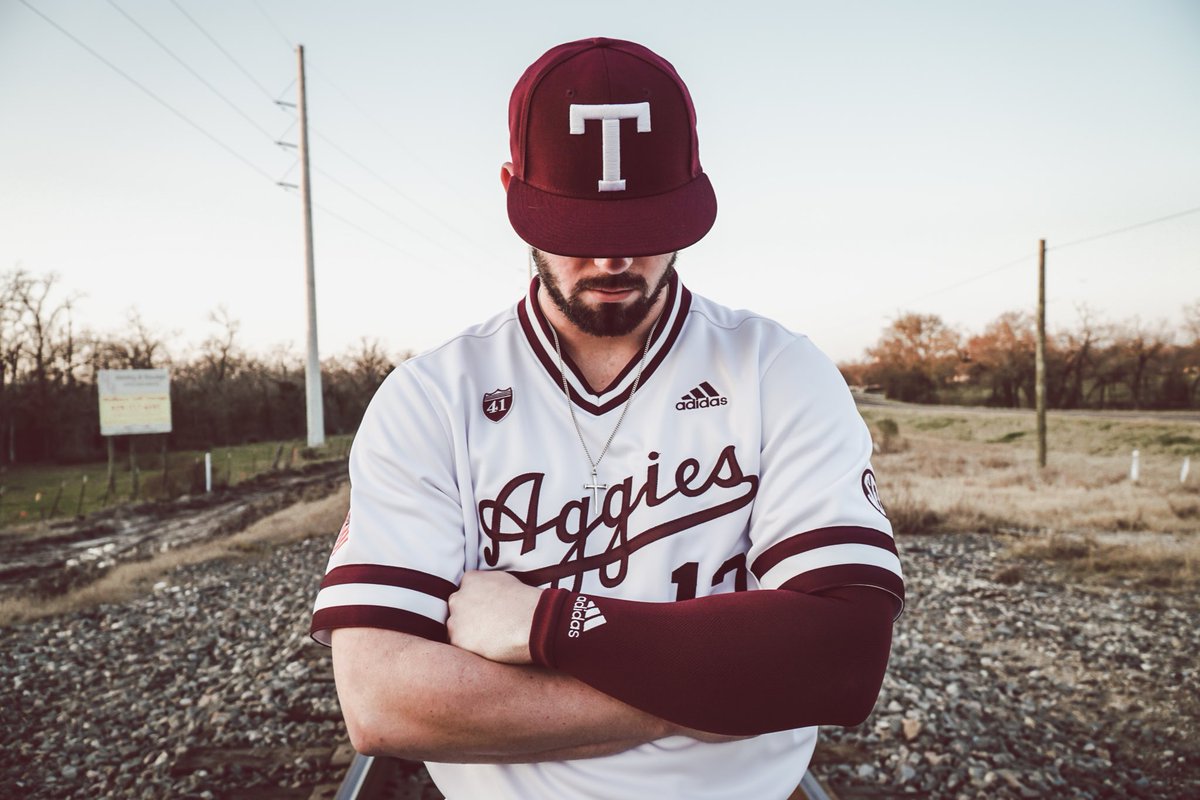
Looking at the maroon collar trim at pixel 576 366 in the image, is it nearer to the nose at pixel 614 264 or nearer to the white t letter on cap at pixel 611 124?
the nose at pixel 614 264

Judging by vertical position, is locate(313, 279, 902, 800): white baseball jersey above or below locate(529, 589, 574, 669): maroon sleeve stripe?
above

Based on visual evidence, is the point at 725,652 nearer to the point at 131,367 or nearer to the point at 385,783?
the point at 385,783

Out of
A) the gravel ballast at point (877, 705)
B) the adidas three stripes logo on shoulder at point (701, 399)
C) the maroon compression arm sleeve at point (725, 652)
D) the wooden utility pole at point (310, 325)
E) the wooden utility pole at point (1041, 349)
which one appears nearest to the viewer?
the maroon compression arm sleeve at point (725, 652)

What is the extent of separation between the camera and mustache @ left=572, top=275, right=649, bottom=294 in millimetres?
1627

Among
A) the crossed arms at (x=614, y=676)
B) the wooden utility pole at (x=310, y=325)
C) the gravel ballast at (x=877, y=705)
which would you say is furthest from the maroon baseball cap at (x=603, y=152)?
the wooden utility pole at (x=310, y=325)

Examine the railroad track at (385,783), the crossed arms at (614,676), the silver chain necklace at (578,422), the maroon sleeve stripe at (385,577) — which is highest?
the silver chain necklace at (578,422)

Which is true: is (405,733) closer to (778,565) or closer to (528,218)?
(778,565)

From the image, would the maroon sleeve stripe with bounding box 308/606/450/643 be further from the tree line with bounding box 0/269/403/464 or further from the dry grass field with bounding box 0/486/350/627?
the tree line with bounding box 0/269/403/464

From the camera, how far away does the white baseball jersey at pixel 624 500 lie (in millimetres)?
1458

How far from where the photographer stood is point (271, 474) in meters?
24.5

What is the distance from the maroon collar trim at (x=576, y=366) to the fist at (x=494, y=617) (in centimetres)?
47

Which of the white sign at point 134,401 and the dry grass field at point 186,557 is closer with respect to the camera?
the dry grass field at point 186,557

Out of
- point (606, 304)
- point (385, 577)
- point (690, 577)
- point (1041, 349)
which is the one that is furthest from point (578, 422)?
point (1041, 349)

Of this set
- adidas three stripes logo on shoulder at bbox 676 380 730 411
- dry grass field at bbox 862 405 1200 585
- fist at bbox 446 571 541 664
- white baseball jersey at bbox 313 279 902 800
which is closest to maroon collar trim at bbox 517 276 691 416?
white baseball jersey at bbox 313 279 902 800
